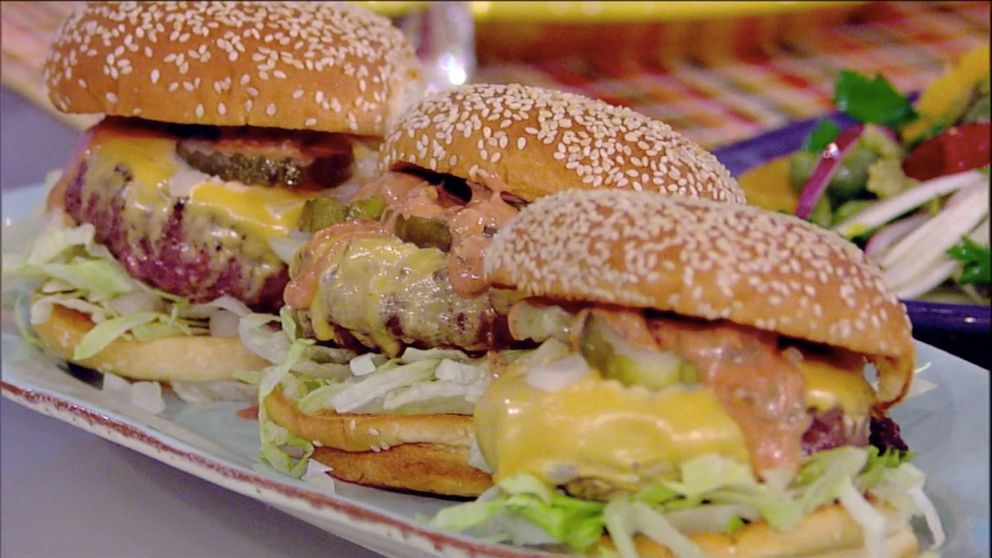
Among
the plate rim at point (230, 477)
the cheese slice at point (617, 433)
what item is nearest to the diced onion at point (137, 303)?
the plate rim at point (230, 477)

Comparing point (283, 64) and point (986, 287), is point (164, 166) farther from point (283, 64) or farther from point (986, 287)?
point (986, 287)

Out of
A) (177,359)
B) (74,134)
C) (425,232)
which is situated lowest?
(74,134)

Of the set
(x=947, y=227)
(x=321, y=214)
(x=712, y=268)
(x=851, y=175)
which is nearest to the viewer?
(x=712, y=268)

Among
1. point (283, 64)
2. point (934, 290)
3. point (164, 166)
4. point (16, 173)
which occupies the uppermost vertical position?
point (283, 64)

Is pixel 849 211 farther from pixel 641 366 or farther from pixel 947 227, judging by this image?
pixel 641 366

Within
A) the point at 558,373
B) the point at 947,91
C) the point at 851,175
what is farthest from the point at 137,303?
the point at 947,91

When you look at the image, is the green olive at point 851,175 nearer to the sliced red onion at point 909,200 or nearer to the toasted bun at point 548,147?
the sliced red onion at point 909,200

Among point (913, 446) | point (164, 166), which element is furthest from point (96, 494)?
point (913, 446)
